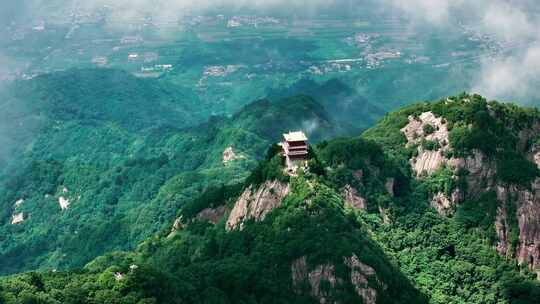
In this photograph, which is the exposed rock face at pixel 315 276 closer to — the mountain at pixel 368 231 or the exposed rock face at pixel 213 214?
the mountain at pixel 368 231

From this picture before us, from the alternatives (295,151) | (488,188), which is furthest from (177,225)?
(488,188)

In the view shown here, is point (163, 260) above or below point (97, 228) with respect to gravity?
above

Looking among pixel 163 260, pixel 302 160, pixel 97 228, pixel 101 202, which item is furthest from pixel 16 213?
pixel 302 160

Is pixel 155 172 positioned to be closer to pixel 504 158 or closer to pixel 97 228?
pixel 97 228

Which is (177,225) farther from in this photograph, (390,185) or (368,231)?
(368,231)

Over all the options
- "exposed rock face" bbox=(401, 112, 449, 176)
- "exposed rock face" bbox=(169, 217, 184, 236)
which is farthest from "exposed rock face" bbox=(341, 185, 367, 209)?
"exposed rock face" bbox=(169, 217, 184, 236)

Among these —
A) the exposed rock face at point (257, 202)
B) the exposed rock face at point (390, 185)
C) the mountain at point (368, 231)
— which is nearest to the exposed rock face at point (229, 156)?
the mountain at point (368, 231)
